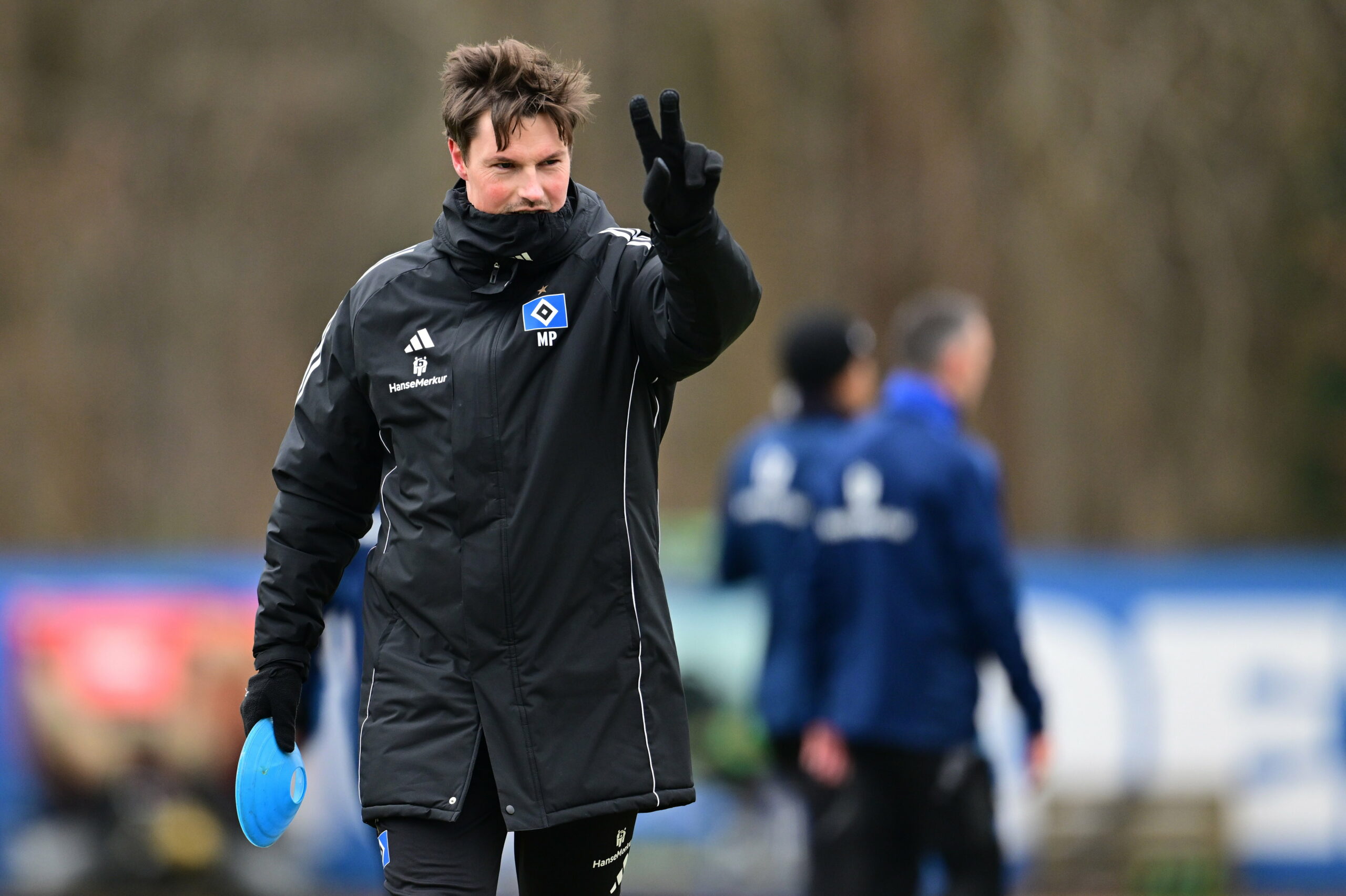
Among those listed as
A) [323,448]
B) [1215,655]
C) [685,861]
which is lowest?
[685,861]

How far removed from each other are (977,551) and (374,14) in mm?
10524

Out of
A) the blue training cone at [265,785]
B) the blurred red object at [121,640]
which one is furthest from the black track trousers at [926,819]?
the blurred red object at [121,640]

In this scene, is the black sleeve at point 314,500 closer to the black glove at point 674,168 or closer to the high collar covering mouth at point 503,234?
the high collar covering mouth at point 503,234

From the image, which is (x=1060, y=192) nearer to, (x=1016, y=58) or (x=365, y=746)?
(x=1016, y=58)

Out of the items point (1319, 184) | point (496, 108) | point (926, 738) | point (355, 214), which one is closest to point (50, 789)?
point (926, 738)

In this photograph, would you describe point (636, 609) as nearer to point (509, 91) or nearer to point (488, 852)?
point (488, 852)

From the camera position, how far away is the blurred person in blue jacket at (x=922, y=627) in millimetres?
5996

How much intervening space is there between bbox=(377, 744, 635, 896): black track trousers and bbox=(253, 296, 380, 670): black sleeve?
0.46 meters

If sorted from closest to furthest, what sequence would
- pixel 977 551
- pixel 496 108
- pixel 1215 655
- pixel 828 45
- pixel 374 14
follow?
pixel 496 108 → pixel 977 551 → pixel 1215 655 → pixel 828 45 → pixel 374 14

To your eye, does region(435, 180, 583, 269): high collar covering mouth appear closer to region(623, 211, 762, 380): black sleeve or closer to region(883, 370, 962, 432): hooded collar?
region(623, 211, 762, 380): black sleeve

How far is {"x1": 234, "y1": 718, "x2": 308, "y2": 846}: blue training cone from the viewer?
150 inches

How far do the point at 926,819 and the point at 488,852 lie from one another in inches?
107

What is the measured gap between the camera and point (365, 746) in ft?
12.3

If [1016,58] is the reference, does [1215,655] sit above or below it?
below
